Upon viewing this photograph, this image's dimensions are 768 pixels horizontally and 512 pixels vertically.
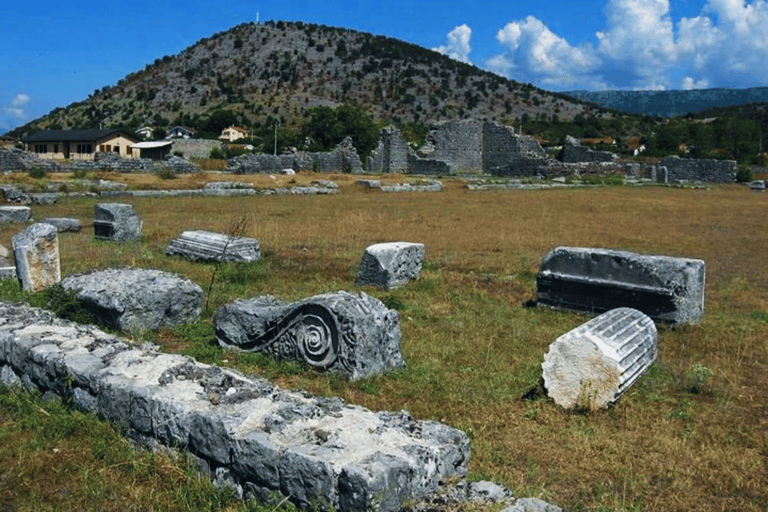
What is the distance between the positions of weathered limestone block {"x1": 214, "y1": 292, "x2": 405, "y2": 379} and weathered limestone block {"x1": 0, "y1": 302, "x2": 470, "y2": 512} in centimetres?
132

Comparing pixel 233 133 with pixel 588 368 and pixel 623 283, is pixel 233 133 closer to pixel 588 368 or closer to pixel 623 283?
pixel 623 283

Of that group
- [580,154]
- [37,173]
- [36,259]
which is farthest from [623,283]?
[580,154]

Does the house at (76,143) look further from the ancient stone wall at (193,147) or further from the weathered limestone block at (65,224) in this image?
the weathered limestone block at (65,224)

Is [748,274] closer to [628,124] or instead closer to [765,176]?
[765,176]

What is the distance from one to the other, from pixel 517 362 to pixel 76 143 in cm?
5895

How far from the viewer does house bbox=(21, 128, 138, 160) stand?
57250 mm

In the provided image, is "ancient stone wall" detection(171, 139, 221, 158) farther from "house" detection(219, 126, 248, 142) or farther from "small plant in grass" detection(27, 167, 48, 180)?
"small plant in grass" detection(27, 167, 48, 180)

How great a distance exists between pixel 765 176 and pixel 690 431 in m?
44.6

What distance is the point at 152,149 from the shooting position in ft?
209

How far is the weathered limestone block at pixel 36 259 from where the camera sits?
30.2 ft

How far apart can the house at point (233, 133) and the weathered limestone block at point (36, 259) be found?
7086 cm

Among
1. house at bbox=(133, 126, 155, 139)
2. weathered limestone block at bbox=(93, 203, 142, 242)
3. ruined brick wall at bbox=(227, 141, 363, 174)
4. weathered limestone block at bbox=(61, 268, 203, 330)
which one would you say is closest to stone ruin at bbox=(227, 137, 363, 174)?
ruined brick wall at bbox=(227, 141, 363, 174)

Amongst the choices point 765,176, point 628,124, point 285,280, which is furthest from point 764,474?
point 628,124

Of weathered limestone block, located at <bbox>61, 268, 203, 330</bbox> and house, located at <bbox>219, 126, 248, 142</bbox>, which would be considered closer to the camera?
weathered limestone block, located at <bbox>61, 268, 203, 330</bbox>
